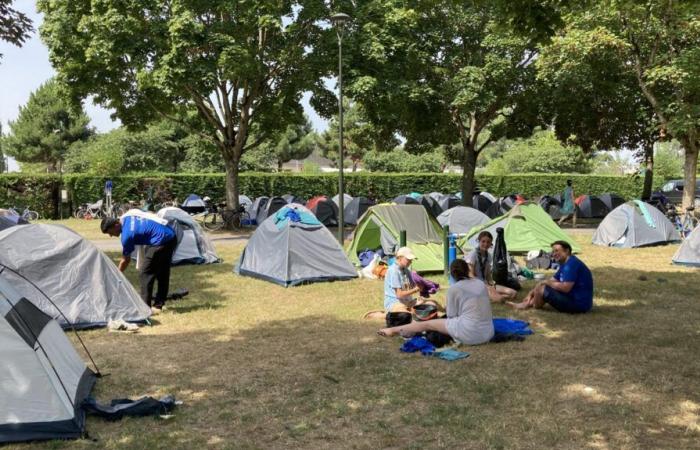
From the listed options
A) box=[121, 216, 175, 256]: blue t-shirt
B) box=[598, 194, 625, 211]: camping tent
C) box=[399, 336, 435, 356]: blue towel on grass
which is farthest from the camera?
box=[598, 194, 625, 211]: camping tent

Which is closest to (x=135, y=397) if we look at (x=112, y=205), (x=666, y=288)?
(x=666, y=288)

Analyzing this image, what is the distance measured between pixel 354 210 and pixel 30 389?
59.2 ft

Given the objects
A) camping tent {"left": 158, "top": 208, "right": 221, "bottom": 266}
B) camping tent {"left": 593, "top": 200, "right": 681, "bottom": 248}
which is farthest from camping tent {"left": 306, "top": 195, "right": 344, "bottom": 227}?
camping tent {"left": 593, "top": 200, "right": 681, "bottom": 248}

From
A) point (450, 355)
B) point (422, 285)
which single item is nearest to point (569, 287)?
point (422, 285)

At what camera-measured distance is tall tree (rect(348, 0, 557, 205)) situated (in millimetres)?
17234

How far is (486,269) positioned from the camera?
30.2 ft

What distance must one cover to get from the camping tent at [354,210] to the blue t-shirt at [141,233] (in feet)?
45.3

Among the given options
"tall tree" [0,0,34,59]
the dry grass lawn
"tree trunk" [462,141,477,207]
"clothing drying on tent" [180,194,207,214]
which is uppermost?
"tall tree" [0,0,34,59]

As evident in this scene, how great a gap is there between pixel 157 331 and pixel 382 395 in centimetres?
343

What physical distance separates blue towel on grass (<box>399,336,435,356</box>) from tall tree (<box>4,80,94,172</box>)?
145 feet

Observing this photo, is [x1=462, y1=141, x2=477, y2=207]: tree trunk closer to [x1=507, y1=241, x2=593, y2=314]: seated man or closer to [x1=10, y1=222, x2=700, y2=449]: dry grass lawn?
[x1=10, y1=222, x2=700, y2=449]: dry grass lawn

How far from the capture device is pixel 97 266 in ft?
25.0

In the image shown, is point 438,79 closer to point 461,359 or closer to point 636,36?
point 636,36

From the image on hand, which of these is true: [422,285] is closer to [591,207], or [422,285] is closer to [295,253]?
[295,253]
